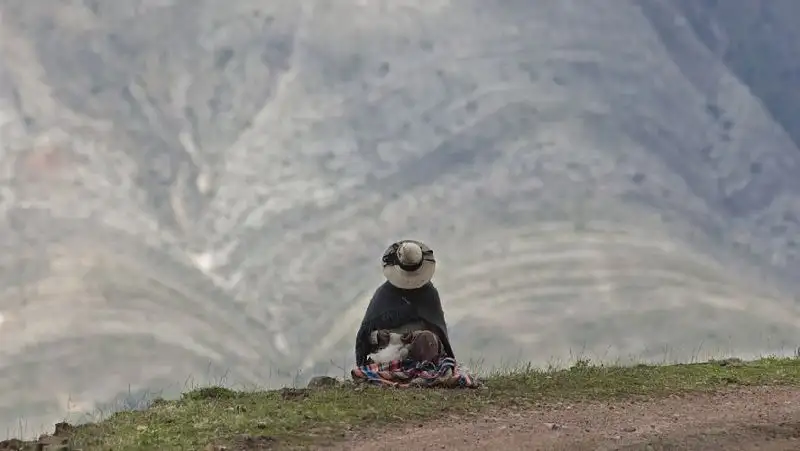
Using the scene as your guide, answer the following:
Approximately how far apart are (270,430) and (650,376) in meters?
6.66

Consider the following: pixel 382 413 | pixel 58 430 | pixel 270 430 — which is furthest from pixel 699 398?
pixel 58 430

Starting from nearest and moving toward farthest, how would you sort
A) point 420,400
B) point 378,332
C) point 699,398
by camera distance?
point 420,400 < point 699,398 < point 378,332

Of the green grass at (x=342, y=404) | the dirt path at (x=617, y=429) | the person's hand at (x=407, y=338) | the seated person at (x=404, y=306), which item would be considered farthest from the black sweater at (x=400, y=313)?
the dirt path at (x=617, y=429)

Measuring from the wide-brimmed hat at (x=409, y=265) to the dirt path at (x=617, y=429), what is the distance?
2910 mm

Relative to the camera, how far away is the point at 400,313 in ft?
44.0

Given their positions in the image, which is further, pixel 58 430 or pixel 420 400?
pixel 420 400

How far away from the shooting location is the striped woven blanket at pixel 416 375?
12586 millimetres

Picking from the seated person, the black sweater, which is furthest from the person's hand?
the black sweater

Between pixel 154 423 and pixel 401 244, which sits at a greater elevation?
pixel 401 244

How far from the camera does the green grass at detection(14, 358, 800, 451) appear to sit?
927 cm

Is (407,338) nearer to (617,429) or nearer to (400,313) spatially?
(400,313)

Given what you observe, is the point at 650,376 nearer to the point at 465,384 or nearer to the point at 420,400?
the point at 465,384

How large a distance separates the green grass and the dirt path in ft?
1.63

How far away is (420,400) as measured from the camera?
1125 centimetres
